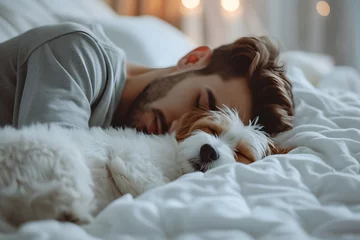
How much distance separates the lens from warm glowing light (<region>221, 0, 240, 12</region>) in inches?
129

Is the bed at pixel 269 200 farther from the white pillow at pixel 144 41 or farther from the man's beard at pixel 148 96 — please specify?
the white pillow at pixel 144 41

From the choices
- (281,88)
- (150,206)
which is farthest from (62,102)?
(281,88)

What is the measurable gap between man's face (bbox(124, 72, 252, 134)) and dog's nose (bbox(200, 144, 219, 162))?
0.63 ft

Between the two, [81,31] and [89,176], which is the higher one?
[81,31]

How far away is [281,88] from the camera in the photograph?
1295 mm

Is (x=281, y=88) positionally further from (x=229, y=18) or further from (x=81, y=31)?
(x=229, y=18)

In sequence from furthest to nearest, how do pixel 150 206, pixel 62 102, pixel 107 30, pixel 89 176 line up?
pixel 107 30 → pixel 62 102 → pixel 89 176 → pixel 150 206

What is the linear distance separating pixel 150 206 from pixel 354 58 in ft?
9.62

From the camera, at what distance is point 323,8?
330 centimetres

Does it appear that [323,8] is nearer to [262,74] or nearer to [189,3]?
[189,3]

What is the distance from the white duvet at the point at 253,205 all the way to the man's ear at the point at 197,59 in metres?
0.40

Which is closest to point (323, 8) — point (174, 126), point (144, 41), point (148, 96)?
point (144, 41)

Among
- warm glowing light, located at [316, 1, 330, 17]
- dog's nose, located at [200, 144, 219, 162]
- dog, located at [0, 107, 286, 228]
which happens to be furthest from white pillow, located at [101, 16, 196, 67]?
warm glowing light, located at [316, 1, 330, 17]

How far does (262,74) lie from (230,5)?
2108 mm
